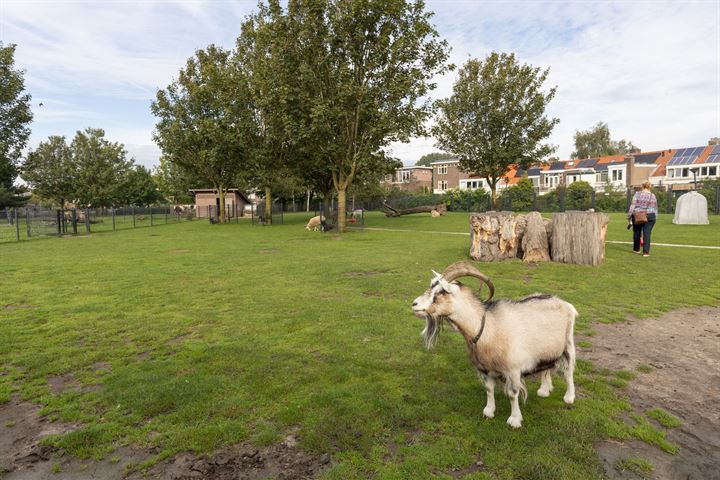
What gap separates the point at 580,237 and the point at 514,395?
10332mm

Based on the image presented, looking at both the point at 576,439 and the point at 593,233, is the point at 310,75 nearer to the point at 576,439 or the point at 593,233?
the point at 593,233

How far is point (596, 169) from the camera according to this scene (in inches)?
3108

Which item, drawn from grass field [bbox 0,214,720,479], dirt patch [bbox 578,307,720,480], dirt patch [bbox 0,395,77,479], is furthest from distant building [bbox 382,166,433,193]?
dirt patch [bbox 0,395,77,479]

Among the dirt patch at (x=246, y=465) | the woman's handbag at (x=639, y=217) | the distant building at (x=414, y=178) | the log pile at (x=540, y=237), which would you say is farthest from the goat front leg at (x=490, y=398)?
the distant building at (x=414, y=178)

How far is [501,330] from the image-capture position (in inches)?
172

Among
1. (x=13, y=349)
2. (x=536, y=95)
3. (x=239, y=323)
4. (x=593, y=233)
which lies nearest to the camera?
(x=13, y=349)

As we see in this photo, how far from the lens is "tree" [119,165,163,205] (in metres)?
73.6

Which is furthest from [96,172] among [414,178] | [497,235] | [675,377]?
[675,377]

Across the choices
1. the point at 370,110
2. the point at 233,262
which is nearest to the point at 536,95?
the point at 370,110

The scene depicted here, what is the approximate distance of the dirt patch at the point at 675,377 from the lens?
3.72m

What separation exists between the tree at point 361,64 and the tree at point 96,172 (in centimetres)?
5469

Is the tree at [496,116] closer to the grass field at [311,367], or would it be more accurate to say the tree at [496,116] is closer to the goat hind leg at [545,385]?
the grass field at [311,367]

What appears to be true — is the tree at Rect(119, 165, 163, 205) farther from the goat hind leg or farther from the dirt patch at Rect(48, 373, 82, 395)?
the goat hind leg

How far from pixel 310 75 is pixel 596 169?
2842 inches
